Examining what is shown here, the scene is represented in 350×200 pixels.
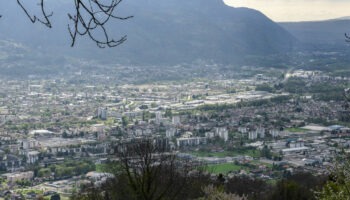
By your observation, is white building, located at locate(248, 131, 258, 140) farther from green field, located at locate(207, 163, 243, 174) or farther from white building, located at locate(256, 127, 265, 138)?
green field, located at locate(207, 163, 243, 174)

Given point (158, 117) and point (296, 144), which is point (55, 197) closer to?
point (296, 144)

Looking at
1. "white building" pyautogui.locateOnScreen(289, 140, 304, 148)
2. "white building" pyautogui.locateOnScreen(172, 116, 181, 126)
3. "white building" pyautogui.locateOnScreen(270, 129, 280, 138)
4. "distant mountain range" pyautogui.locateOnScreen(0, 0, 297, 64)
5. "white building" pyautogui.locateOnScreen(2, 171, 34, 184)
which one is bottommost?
"white building" pyautogui.locateOnScreen(2, 171, 34, 184)

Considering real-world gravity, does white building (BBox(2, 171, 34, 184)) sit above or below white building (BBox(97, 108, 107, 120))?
below

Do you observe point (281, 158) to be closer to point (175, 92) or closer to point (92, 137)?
point (92, 137)

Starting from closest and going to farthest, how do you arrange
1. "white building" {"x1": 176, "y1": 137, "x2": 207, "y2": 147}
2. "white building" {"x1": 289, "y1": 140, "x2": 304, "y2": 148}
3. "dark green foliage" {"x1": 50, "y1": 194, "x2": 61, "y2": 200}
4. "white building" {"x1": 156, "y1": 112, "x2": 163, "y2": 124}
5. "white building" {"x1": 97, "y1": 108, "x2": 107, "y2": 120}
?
"dark green foliage" {"x1": 50, "y1": 194, "x2": 61, "y2": 200}
"white building" {"x1": 289, "y1": 140, "x2": 304, "y2": 148}
"white building" {"x1": 176, "y1": 137, "x2": 207, "y2": 147}
"white building" {"x1": 156, "y1": 112, "x2": 163, "y2": 124}
"white building" {"x1": 97, "y1": 108, "x2": 107, "y2": 120}

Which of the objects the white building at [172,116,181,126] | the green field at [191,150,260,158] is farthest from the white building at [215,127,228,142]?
the white building at [172,116,181,126]

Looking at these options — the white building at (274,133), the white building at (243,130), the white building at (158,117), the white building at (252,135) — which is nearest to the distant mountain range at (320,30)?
the white building at (158,117)

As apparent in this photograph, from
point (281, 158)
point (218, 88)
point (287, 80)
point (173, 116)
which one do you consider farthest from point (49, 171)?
point (287, 80)

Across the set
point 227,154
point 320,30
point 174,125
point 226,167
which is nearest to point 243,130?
point 174,125
